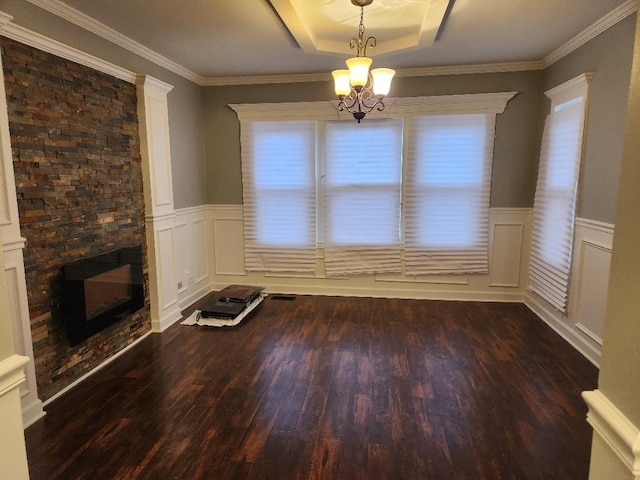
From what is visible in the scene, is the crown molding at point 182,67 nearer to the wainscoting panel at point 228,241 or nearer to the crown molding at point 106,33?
the crown molding at point 106,33

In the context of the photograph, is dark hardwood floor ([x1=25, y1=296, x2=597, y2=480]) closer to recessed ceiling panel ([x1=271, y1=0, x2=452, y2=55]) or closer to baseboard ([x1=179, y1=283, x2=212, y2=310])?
baseboard ([x1=179, y1=283, x2=212, y2=310])

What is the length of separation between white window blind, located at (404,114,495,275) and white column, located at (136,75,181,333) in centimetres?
260

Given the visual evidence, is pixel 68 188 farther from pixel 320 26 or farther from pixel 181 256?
pixel 320 26

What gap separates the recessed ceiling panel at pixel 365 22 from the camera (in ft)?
9.17

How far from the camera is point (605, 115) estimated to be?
3.08 m

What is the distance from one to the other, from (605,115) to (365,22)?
198cm

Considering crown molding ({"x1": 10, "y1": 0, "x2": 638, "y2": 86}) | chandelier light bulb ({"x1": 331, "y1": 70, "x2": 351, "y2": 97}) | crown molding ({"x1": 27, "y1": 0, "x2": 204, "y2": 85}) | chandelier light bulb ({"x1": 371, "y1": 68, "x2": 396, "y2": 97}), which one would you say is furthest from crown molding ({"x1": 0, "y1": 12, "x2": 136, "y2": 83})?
chandelier light bulb ({"x1": 371, "y1": 68, "x2": 396, "y2": 97})

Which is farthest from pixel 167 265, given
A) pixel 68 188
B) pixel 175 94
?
pixel 175 94

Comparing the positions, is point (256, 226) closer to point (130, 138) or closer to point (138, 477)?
point (130, 138)

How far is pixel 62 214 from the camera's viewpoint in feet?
8.98

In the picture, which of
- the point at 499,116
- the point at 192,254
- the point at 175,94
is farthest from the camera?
the point at 192,254

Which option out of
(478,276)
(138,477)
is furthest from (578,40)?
(138,477)

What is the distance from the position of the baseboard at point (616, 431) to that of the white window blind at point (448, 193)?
150 inches

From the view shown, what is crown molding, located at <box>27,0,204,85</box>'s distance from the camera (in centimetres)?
265
